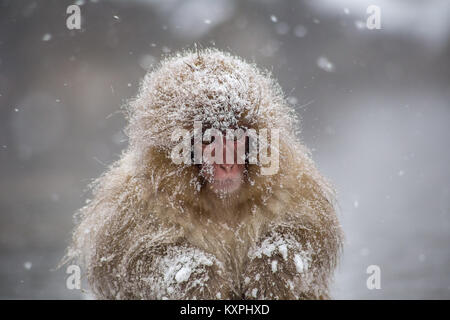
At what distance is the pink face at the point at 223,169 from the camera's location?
4.25ft

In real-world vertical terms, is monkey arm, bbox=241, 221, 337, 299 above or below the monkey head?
below

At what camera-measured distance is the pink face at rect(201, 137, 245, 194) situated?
1295mm

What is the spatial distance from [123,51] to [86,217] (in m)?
2.28

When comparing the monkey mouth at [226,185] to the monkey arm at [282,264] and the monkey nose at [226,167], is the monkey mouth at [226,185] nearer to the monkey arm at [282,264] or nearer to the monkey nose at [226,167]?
the monkey nose at [226,167]

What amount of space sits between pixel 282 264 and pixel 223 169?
32 centimetres

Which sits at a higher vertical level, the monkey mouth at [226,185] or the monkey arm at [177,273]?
the monkey mouth at [226,185]

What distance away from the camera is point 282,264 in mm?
1365

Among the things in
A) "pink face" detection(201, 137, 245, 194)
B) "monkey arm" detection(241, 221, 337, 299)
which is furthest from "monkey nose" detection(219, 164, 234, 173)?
"monkey arm" detection(241, 221, 337, 299)

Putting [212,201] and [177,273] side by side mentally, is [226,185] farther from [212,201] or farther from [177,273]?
[177,273]

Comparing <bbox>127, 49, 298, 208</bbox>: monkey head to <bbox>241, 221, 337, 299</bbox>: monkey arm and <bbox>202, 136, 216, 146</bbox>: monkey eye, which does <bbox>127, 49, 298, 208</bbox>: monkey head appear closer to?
<bbox>202, 136, 216, 146</bbox>: monkey eye

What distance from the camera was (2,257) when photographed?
117 inches

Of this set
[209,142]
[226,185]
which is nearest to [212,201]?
[226,185]

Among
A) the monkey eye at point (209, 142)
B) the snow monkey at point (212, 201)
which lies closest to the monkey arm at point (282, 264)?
the snow monkey at point (212, 201)
